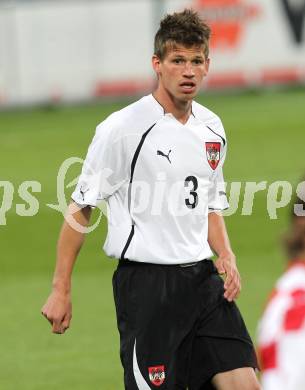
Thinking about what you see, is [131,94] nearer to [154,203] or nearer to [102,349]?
[102,349]

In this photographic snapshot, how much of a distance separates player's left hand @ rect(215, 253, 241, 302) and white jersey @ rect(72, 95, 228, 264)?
0.15 m

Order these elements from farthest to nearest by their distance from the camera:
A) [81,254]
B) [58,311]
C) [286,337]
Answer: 1. [81,254]
2. [58,311]
3. [286,337]

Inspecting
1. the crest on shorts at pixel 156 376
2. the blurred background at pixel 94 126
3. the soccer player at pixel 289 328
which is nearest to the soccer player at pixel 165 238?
the crest on shorts at pixel 156 376

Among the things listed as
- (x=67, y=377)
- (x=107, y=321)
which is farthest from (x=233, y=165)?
(x=67, y=377)

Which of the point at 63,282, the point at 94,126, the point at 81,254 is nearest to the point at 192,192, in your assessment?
the point at 63,282

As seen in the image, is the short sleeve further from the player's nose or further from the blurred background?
the blurred background

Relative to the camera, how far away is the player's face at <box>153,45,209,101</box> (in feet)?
22.9

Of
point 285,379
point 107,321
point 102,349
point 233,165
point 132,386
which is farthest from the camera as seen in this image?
point 233,165

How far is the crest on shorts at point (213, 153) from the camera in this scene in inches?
284

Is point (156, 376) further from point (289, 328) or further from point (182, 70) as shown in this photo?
point (289, 328)

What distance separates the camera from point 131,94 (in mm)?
35469

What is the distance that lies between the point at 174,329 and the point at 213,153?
973 millimetres

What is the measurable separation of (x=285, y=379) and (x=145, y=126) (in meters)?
2.92

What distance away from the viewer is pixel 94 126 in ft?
95.0
